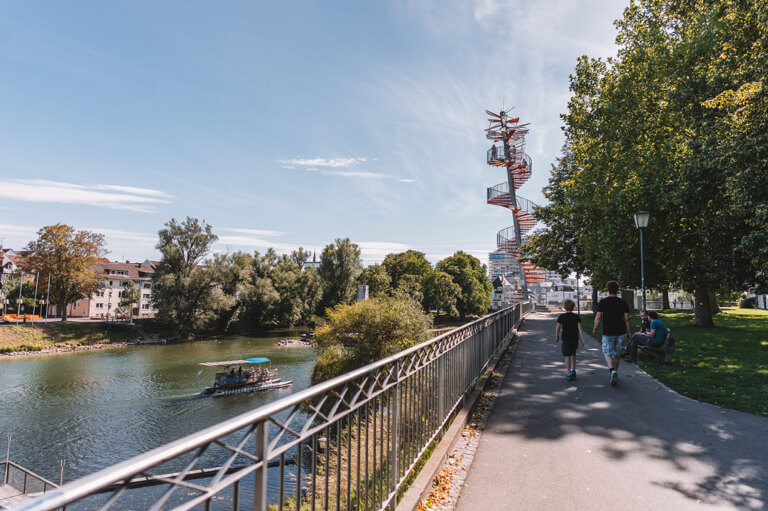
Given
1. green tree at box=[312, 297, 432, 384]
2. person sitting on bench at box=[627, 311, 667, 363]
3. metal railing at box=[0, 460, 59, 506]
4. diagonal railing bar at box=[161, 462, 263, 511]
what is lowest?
metal railing at box=[0, 460, 59, 506]

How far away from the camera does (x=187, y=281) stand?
175 ft

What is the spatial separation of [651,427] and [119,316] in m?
85.0

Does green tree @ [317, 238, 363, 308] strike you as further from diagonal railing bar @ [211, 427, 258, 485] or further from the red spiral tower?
diagonal railing bar @ [211, 427, 258, 485]

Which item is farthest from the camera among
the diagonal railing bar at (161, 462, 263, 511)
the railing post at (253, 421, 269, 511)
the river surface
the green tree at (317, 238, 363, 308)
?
the green tree at (317, 238, 363, 308)

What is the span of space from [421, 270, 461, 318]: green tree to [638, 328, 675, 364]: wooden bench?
161 feet

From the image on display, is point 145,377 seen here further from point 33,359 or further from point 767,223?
point 767,223

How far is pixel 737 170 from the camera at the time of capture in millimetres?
13195

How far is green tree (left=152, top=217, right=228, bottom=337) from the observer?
172 ft

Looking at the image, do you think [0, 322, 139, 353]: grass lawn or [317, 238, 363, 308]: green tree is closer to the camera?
[0, 322, 139, 353]: grass lawn

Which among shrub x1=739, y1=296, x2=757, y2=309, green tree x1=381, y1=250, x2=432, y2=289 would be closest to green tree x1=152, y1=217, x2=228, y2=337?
green tree x1=381, y1=250, x2=432, y2=289

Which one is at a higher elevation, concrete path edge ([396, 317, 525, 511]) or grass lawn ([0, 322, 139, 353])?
concrete path edge ([396, 317, 525, 511])

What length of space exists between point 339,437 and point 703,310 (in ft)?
79.9

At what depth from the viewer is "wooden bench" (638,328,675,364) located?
1066 centimetres

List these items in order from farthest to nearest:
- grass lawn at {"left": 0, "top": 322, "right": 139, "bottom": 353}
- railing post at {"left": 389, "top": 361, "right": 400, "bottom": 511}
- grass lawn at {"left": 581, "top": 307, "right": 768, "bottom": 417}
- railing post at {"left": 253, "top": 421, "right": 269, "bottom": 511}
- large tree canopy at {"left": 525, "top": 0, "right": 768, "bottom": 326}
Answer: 1. grass lawn at {"left": 0, "top": 322, "right": 139, "bottom": 353}
2. large tree canopy at {"left": 525, "top": 0, "right": 768, "bottom": 326}
3. grass lawn at {"left": 581, "top": 307, "right": 768, "bottom": 417}
4. railing post at {"left": 389, "top": 361, "right": 400, "bottom": 511}
5. railing post at {"left": 253, "top": 421, "right": 269, "bottom": 511}
